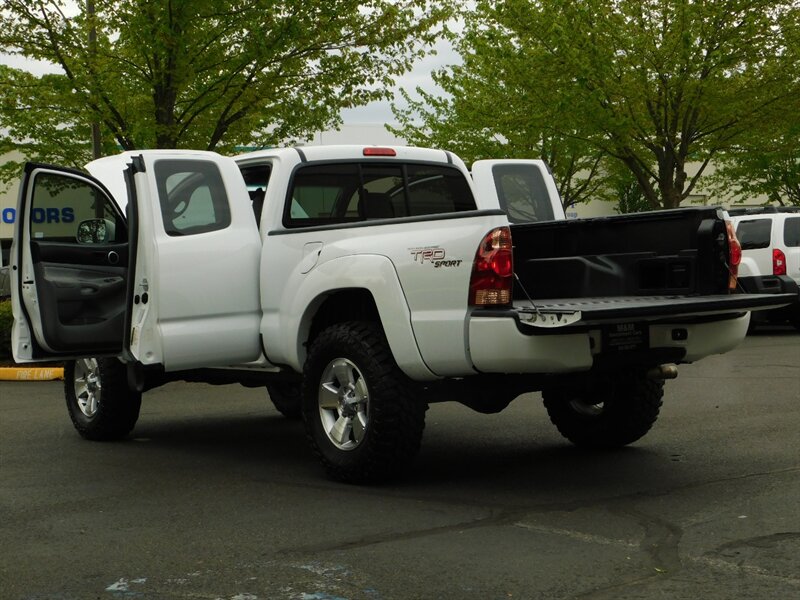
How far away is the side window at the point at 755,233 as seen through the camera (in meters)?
18.9

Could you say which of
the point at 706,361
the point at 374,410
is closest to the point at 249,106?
the point at 706,361

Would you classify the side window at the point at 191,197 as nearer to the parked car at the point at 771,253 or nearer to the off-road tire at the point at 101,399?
the off-road tire at the point at 101,399

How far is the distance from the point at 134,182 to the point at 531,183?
3.25 metres

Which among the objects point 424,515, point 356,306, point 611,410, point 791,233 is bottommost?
point 424,515

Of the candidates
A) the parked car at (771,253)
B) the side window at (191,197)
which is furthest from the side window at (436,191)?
the parked car at (771,253)

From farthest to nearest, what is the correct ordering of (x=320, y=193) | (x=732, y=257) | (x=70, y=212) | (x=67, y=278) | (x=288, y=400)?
(x=288, y=400) → (x=70, y=212) → (x=67, y=278) → (x=320, y=193) → (x=732, y=257)

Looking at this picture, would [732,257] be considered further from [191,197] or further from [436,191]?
[191,197]

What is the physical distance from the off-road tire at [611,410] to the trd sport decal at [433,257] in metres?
1.76

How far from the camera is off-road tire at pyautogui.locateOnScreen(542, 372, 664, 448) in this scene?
316 inches

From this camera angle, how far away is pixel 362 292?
718 centimetres

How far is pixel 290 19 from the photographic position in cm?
1683

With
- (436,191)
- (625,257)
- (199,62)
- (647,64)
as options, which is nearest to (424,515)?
(625,257)

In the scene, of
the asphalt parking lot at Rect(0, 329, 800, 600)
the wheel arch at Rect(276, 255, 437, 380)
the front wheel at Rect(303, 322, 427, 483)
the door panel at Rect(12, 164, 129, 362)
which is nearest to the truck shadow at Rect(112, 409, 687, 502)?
the asphalt parking lot at Rect(0, 329, 800, 600)

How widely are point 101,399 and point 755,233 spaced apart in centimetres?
1279
